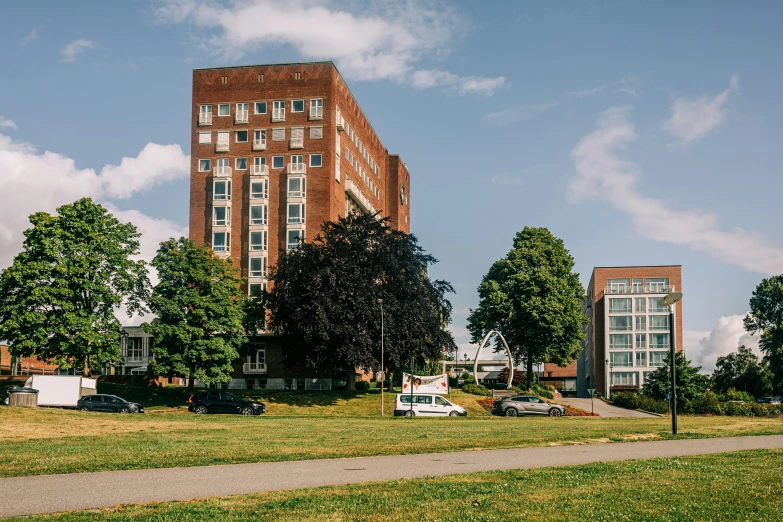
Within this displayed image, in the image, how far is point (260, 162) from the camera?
84.2 m

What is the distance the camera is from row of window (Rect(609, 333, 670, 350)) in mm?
112250

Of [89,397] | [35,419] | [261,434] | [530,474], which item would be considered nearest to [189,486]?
[530,474]

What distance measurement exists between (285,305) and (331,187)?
2513 centimetres

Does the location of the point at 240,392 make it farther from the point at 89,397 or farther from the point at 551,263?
the point at 551,263

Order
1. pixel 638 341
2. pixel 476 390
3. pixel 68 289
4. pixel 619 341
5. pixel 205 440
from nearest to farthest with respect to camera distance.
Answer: pixel 205 440
pixel 68 289
pixel 476 390
pixel 638 341
pixel 619 341

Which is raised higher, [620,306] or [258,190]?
[258,190]

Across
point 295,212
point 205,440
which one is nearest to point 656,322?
point 295,212

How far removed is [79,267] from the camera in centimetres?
5816

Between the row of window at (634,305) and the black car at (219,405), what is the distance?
73224 millimetres

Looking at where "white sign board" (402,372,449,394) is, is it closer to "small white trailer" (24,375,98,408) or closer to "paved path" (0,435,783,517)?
"small white trailer" (24,375,98,408)

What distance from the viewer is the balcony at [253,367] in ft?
261

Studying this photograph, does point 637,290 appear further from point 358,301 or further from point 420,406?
point 420,406

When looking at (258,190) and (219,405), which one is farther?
(258,190)

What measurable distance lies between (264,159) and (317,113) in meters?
7.14
